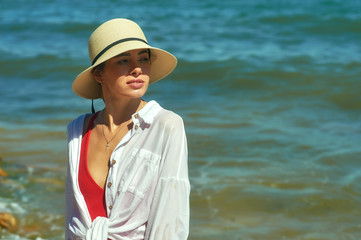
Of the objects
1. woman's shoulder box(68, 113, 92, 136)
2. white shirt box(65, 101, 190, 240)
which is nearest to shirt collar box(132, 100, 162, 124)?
white shirt box(65, 101, 190, 240)

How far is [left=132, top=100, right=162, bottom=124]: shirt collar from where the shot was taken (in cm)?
234

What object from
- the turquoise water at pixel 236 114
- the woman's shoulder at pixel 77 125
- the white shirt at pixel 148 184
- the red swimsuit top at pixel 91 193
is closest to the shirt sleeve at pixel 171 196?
the white shirt at pixel 148 184

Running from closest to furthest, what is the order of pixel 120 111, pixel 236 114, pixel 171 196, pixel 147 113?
pixel 171 196, pixel 147 113, pixel 120 111, pixel 236 114

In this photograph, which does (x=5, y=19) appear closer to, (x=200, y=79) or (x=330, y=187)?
(x=200, y=79)

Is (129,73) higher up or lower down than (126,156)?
higher up

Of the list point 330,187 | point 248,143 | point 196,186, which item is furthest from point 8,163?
point 330,187

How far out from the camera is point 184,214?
2283 millimetres

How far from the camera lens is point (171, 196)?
2.25 meters

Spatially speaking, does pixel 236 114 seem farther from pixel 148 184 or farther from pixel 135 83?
pixel 148 184

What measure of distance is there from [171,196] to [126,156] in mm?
244

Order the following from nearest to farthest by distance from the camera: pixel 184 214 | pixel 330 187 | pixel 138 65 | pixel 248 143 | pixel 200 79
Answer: pixel 184 214 → pixel 138 65 → pixel 330 187 → pixel 248 143 → pixel 200 79

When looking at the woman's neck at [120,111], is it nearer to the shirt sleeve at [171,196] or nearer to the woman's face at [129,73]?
the woman's face at [129,73]

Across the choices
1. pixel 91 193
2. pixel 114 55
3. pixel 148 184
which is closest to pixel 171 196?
pixel 148 184

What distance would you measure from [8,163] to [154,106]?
4.97 m
